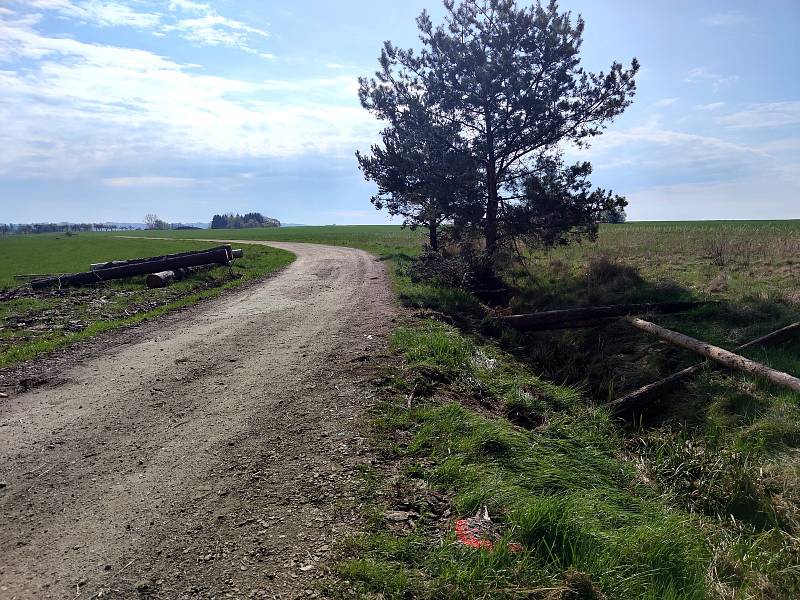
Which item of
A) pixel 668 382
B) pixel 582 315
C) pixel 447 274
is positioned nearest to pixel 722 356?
pixel 668 382

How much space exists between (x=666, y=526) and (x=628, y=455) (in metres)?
2.27

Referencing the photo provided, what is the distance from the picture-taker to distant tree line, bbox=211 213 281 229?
157375mm

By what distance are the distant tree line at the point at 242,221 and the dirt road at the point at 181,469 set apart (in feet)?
513

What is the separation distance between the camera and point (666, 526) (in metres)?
4.06

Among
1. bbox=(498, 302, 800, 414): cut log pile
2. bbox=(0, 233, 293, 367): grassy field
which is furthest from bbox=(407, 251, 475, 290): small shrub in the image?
bbox=(0, 233, 293, 367): grassy field

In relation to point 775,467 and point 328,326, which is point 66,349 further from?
point 775,467

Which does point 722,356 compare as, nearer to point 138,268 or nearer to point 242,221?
point 138,268

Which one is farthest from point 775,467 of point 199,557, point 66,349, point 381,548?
point 66,349

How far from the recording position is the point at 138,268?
17.6 metres

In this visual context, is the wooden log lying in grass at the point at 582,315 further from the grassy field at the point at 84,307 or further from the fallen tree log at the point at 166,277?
the fallen tree log at the point at 166,277

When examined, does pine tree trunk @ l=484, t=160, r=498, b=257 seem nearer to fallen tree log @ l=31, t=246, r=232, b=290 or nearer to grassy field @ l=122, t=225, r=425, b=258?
grassy field @ l=122, t=225, r=425, b=258

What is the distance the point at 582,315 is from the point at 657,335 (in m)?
1.92

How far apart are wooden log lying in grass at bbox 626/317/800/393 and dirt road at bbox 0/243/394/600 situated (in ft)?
18.7

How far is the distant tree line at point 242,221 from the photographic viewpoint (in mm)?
157375
